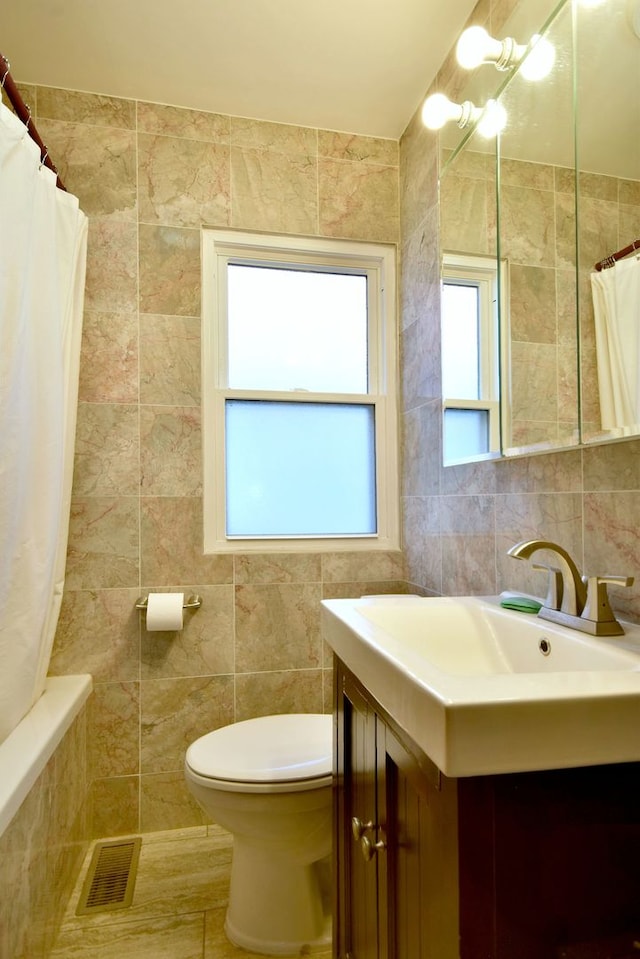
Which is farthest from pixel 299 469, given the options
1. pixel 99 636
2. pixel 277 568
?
pixel 99 636

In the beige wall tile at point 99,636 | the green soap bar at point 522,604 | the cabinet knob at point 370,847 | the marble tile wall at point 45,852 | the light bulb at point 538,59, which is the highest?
the light bulb at point 538,59

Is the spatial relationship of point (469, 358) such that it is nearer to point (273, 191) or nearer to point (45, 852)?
point (273, 191)

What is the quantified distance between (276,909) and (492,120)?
6.94 ft

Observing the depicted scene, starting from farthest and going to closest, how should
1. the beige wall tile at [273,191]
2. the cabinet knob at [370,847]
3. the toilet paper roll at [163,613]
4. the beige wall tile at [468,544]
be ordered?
1. the beige wall tile at [273,191]
2. the toilet paper roll at [163,613]
3. the beige wall tile at [468,544]
4. the cabinet knob at [370,847]

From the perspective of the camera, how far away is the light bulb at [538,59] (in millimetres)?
1161

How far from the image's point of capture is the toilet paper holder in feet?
5.93

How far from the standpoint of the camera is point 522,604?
1103mm

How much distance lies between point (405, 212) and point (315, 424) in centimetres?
88

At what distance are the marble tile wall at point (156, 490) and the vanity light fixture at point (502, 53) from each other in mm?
867

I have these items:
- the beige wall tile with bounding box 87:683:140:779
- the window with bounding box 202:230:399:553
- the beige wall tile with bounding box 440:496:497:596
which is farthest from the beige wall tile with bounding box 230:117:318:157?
the beige wall tile with bounding box 87:683:140:779

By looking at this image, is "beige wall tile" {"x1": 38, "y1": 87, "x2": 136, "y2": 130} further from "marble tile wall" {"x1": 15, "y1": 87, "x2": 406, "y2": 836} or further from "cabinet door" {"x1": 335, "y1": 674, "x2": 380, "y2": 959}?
"cabinet door" {"x1": 335, "y1": 674, "x2": 380, "y2": 959}

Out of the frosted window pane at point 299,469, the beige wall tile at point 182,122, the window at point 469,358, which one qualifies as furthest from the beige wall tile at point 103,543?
the beige wall tile at point 182,122

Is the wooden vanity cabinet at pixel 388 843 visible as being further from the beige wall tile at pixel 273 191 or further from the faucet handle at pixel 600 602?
the beige wall tile at pixel 273 191

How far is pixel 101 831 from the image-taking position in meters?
1.79
